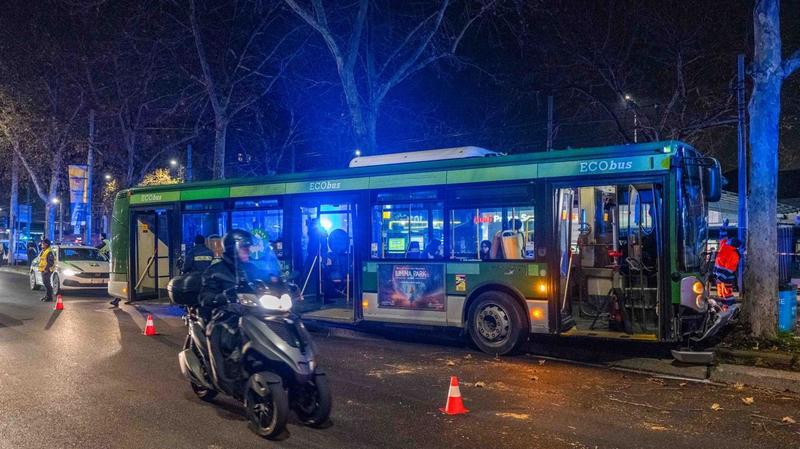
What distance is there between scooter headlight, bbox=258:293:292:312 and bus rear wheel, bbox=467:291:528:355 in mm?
4829

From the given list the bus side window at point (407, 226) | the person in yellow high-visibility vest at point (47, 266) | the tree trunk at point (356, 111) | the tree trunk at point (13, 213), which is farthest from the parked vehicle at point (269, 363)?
the tree trunk at point (13, 213)

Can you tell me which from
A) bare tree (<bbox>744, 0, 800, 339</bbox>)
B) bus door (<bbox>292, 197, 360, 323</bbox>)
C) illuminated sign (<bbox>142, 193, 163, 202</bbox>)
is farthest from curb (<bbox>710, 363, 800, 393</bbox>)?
illuminated sign (<bbox>142, 193, 163, 202</bbox>)

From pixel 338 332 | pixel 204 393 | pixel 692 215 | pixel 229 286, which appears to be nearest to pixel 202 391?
pixel 204 393

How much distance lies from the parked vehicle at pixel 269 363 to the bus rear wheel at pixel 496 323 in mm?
4439

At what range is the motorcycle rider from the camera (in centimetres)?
598

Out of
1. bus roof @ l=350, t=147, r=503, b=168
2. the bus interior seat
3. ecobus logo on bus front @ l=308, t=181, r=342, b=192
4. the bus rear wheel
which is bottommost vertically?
the bus rear wheel

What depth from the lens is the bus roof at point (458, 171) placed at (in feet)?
29.2

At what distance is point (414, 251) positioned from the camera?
10.9 metres

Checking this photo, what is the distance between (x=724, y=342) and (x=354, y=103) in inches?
501

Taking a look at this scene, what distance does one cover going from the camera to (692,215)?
8.99 metres

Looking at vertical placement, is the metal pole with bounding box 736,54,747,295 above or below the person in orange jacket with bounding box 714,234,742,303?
above

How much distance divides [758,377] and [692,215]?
7.65ft

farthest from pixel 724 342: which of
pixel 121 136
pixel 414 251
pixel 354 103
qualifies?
pixel 121 136

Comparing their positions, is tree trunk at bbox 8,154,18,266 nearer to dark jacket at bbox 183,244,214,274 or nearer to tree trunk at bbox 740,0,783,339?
dark jacket at bbox 183,244,214,274
